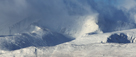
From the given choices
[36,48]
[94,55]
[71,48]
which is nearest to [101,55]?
[94,55]

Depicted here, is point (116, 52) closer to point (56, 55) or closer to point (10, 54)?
point (56, 55)

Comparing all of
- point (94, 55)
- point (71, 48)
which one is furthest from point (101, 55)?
point (71, 48)

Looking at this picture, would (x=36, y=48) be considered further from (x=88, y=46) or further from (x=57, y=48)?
(x=88, y=46)

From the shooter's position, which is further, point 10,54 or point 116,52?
point 10,54

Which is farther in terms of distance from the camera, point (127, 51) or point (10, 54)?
point (10, 54)

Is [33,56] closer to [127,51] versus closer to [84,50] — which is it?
[84,50]

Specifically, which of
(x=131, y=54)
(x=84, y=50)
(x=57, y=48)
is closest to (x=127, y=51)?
(x=131, y=54)

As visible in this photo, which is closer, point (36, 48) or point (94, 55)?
point (94, 55)
